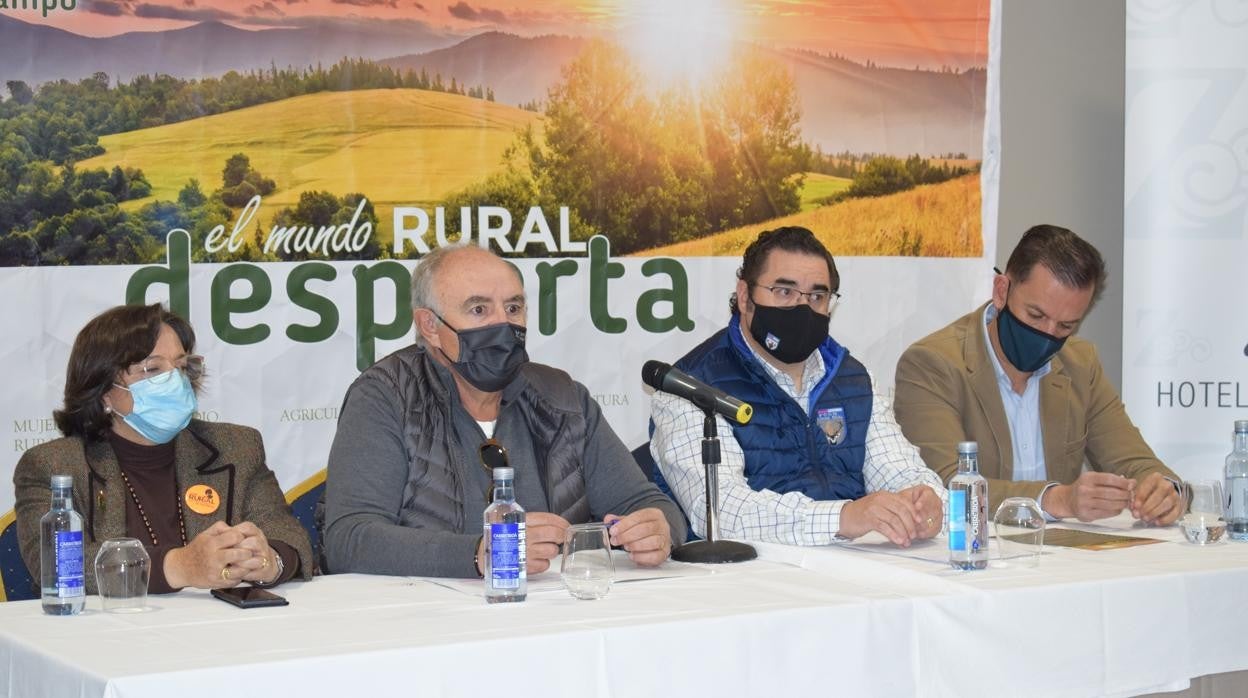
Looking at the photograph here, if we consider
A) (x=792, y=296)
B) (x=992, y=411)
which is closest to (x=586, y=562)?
(x=792, y=296)

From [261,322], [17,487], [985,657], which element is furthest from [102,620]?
[261,322]

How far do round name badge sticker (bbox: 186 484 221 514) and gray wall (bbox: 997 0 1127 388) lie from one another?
3216mm

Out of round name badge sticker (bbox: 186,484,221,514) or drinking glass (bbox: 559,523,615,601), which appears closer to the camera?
drinking glass (bbox: 559,523,615,601)

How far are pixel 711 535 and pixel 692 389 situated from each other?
1.05 ft

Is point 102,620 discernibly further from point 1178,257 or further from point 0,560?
point 1178,257

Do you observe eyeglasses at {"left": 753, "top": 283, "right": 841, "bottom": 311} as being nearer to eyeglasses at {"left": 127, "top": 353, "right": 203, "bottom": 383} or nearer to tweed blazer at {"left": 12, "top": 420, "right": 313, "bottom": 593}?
tweed blazer at {"left": 12, "top": 420, "right": 313, "bottom": 593}

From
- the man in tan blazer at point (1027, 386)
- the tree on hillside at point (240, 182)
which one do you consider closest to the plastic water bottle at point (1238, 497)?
the man in tan blazer at point (1027, 386)

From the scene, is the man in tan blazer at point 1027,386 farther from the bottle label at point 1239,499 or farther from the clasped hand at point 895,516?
the clasped hand at point 895,516

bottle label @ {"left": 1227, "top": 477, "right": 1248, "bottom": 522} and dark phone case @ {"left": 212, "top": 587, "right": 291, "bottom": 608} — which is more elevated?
bottle label @ {"left": 1227, "top": 477, "right": 1248, "bottom": 522}

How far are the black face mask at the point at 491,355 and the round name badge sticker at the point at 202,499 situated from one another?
1.98ft

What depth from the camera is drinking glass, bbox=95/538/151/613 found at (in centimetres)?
230

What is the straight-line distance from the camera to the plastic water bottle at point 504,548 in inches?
91.5

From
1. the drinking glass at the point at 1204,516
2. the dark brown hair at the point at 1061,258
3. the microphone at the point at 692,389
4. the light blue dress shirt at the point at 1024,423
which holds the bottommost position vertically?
the drinking glass at the point at 1204,516

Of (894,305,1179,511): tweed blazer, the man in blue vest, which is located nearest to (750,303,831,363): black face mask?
the man in blue vest
